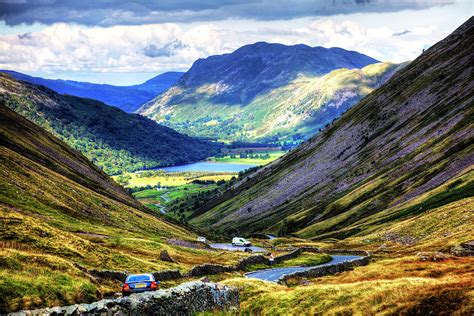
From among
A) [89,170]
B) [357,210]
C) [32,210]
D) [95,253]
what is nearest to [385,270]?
[95,253]

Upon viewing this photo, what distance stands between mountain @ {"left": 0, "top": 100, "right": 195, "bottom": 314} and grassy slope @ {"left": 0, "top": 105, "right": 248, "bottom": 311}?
0.20ft

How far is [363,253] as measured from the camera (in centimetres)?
9388

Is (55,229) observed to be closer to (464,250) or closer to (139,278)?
(139,278)

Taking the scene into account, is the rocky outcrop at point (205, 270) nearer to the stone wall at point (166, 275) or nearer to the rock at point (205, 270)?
the rock at point (205, 270)

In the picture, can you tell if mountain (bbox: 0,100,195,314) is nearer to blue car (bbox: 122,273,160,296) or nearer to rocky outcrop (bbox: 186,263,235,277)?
blue car (bbox: 122,273,160,296)

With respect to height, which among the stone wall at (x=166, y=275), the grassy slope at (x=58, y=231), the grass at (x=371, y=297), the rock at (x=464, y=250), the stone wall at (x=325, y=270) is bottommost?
the grass at (x=371, y=297)

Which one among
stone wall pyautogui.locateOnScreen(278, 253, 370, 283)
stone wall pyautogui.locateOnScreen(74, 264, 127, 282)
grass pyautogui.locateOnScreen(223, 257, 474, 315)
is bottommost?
grass pyautogui.locateOnScreen(223, 257, 474, 315)

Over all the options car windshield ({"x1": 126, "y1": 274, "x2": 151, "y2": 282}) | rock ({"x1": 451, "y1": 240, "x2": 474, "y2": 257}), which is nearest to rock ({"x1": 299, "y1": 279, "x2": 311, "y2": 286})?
rock ({"x1": 451, "y1": 240, "x2": 474, "y2": 257})

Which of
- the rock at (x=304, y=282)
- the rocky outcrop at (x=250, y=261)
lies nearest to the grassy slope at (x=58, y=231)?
the rocky outcrop at (x=250, y=261)

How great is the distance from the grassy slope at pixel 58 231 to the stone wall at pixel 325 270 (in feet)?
45.2

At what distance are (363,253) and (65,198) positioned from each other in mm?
58804

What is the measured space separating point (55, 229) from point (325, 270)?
98.3 feet

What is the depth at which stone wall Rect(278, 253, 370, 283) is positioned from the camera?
58.2 meters

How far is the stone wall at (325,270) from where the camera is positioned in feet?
191
